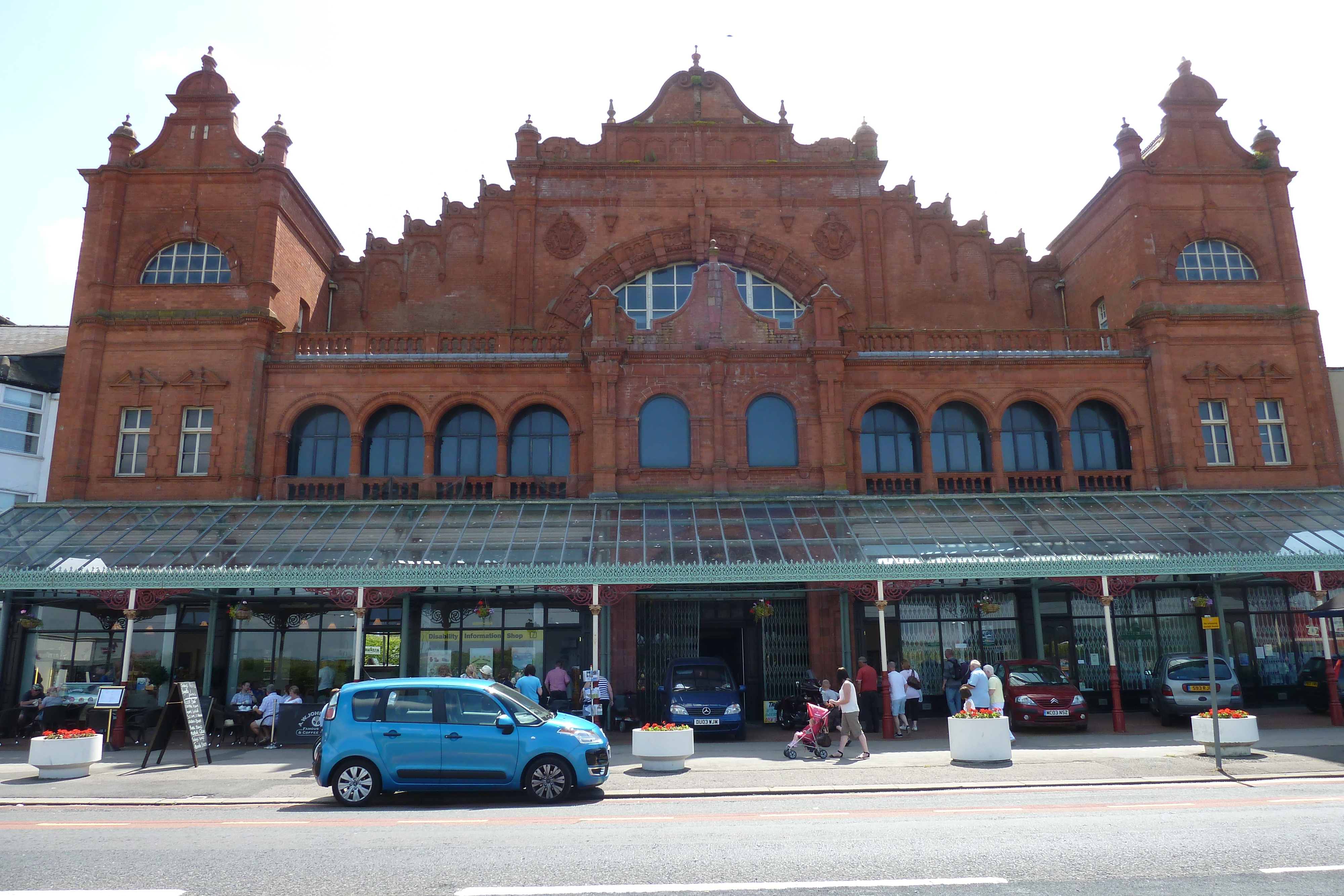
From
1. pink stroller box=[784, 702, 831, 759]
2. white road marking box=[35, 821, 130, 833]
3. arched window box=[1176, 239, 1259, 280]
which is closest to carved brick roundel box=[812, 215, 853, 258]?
arched window box=[1176, 239, 1259, 280]

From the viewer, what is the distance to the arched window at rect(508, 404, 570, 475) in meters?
24.9

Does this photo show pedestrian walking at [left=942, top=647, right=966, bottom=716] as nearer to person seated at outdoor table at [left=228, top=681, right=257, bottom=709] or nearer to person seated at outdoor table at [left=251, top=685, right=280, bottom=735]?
person seated at outdoor table at [left=251, top=685, right=280, bottom=735]

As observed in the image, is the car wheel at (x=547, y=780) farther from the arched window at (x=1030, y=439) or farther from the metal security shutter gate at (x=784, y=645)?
the arched window at (x=1030, y=439)

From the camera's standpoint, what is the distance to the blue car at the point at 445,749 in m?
12.1

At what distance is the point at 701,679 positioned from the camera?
1980 centimetres

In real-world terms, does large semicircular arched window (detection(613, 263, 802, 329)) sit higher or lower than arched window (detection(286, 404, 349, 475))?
higher

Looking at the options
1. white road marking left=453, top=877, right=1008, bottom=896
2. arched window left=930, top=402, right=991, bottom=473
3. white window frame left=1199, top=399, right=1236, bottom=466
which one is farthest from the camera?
arched window left=930, top=402, right=991, bottom=473

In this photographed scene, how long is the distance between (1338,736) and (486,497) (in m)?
19.4

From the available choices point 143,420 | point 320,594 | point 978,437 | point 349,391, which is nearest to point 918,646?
point 978,437

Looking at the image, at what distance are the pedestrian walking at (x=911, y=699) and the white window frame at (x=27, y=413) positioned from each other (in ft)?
95.0

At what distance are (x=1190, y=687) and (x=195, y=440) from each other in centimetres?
2530

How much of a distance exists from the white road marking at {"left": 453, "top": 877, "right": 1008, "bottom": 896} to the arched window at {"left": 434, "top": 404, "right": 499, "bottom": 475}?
59.6ft

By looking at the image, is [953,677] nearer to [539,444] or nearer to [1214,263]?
[539,444]

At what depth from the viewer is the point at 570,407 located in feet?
80.9
